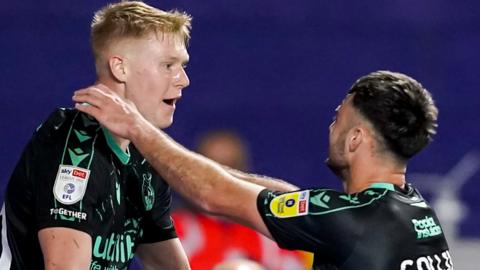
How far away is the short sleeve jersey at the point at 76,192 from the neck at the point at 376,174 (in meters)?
0.72

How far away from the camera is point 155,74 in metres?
3.76

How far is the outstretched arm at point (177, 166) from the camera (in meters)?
3.47

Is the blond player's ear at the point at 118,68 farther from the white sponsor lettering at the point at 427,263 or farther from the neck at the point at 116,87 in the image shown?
the white sponsor lettering at the point at 427,263

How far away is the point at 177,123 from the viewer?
259 inches

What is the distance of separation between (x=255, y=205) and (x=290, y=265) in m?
2.57

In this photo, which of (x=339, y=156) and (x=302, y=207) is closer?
(x=302, y=207)

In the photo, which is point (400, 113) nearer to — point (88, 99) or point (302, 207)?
point (302, 207)

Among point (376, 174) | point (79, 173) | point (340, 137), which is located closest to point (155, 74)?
point (79, 173)

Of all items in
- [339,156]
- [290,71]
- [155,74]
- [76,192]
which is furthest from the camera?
[290,71]

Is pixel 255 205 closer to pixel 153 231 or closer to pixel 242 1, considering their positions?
pixel 153 231

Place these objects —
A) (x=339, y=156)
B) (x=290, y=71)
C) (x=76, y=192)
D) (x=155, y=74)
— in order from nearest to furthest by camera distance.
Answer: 1. (x=76, y=192)
2. (x=339, y=156)
3. (x=155, y=74)
4. (x=290, y=71)

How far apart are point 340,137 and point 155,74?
653 millimetres

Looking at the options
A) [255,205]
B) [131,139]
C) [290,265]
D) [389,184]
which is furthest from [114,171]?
[290,265]

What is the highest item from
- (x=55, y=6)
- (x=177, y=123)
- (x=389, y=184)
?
(x=55, y=6)
